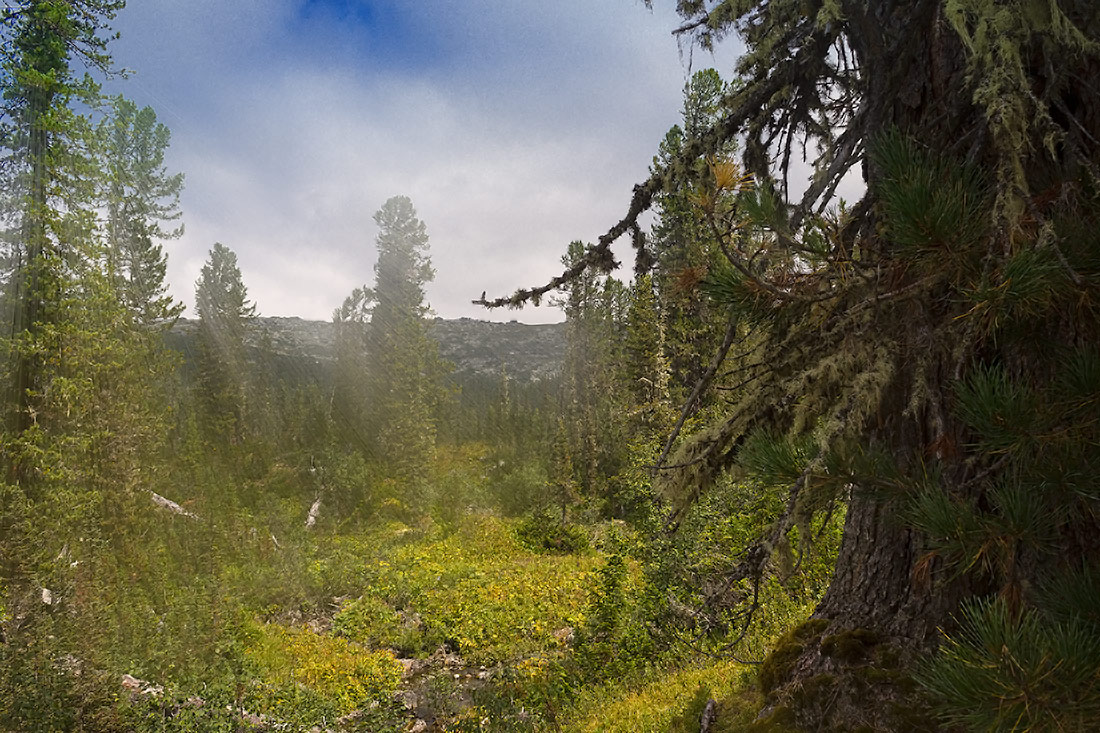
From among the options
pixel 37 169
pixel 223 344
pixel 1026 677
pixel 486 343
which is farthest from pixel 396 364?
pixel 486 343

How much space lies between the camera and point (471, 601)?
516 inches

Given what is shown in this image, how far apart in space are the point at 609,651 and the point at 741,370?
660 centimetres

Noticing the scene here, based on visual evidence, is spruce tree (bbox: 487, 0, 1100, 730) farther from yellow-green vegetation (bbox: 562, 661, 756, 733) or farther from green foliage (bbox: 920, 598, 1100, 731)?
yellow-green vegetation (bbox: 562, 661, 756, 733)

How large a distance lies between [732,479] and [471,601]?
11.3 m

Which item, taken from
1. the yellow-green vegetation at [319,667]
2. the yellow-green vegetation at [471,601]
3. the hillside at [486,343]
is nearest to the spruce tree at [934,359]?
the yellow-green vegetation at [319,667]

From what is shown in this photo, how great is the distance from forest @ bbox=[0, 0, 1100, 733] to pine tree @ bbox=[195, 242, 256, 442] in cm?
612

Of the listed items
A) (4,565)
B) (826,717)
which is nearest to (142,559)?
(4,565)

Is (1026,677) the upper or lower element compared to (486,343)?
lower

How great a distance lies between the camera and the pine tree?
29469 mm

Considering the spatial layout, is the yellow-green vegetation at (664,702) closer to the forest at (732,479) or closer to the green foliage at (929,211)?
the forest at (732,479)

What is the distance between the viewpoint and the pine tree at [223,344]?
29.5 meters

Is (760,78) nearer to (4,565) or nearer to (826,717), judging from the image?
(826,717)

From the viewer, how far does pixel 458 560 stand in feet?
60.3

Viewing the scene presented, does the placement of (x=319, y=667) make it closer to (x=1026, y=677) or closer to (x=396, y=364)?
(x=1026, y=677)
